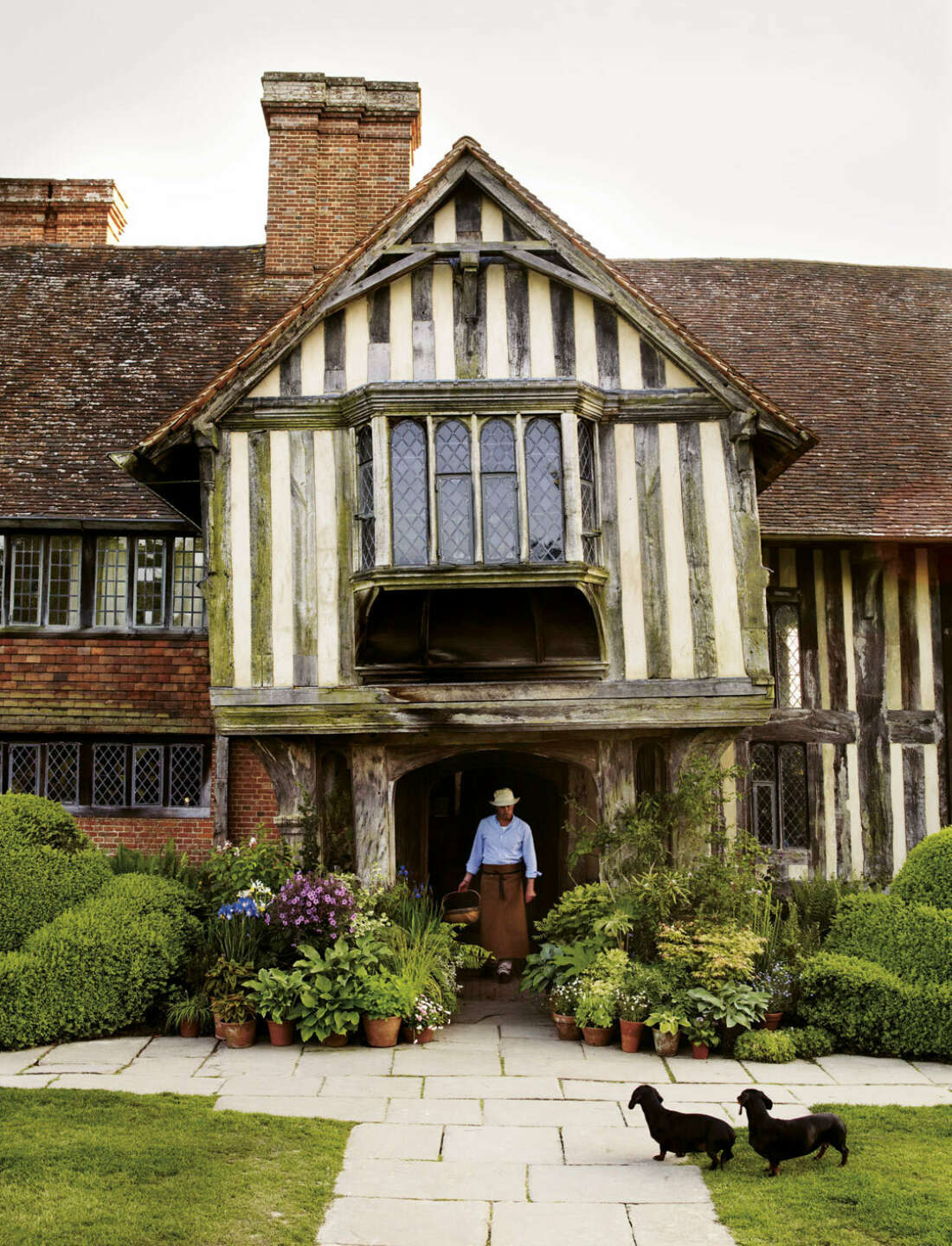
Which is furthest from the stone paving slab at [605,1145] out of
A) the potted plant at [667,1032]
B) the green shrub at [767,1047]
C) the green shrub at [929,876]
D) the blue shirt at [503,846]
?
the blue shirt at [503,846]

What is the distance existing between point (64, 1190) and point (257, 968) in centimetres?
327

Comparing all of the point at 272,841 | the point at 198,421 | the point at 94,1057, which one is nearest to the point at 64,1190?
the point at 94,1057

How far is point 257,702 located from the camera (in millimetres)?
9781

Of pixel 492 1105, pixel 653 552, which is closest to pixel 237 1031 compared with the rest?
pixel 492 1105

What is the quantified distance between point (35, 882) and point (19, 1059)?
4.88ft

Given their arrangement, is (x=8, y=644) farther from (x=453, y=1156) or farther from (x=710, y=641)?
(x=453, y=1156)

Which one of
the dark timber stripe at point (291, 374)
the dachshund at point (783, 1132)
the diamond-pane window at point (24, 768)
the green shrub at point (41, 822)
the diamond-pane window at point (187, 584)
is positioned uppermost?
the dark timber stripe at point (291, 374)

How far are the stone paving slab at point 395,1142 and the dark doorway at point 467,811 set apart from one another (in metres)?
4.59

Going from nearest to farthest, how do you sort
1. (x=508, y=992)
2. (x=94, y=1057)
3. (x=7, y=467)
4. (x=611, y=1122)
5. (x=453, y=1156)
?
(x=453, y=1156)
(x=611, y=1122)
(x=94, y=1057)
(x=508, y=992)
(x=7, y=467)

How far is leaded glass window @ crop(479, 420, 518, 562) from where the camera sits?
952cm

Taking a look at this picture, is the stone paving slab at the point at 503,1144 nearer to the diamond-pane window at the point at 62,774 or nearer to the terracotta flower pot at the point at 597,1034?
the terracotta flower pot at the point at 597,1034

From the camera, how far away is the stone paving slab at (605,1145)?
622 cm

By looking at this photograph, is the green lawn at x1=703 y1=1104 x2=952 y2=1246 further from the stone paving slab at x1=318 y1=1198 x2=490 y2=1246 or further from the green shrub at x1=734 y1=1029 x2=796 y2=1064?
the green shrub at x1=734 y1=1029 x2=796 y2=1064

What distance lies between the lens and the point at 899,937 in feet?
28.4
